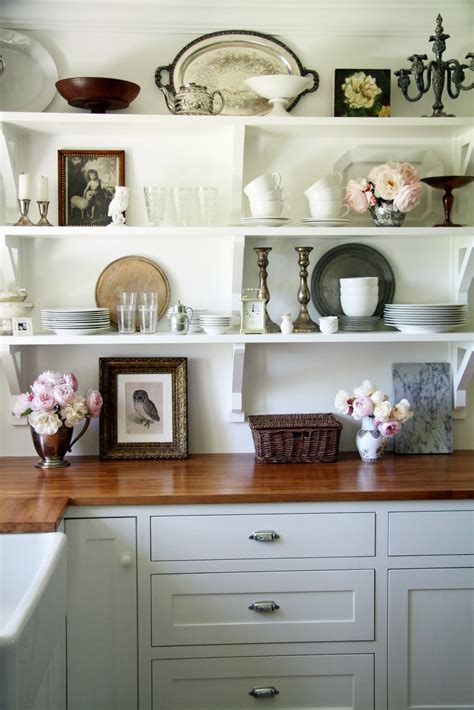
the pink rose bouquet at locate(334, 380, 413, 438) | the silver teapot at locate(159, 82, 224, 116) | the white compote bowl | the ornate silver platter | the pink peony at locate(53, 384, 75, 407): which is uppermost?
Result: the ornate silver platter

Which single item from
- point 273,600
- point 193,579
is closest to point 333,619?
point 273,600

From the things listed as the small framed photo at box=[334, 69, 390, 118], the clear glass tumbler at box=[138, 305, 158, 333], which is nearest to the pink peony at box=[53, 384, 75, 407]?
the clear glass tumbler at box=[138, 305, 158, 333]

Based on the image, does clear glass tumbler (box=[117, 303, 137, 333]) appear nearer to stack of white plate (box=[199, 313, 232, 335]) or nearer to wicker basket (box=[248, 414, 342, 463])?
stack of white plate (box=[199, 313, 232, 335])

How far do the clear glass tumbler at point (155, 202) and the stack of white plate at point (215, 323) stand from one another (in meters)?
0.37

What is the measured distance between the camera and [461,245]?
308 cm

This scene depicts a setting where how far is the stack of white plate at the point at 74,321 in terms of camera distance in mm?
2842

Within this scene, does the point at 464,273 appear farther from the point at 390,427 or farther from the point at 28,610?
the point at 28,610

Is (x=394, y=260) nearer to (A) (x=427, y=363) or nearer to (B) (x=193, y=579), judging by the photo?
(A) (x=427, y=363)

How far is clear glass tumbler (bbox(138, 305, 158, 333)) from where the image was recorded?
294cm

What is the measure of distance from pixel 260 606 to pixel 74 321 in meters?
1.10

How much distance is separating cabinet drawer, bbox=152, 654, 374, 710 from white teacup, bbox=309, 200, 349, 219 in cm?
143

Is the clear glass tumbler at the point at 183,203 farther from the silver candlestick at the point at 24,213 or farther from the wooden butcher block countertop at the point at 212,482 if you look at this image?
the wooden butcher block countertop at the point at 212,482

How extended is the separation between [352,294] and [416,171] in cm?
47

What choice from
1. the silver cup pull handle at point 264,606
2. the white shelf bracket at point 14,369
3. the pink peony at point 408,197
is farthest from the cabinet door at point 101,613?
the pink peony at point 408,197
